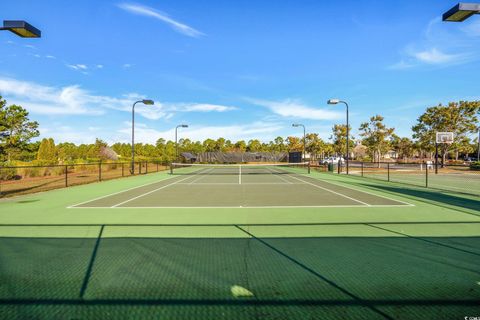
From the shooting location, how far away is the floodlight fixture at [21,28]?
7.52 meters

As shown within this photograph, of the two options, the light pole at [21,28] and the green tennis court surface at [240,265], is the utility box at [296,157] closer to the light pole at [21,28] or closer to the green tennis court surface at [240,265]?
the green tennis court surface at [240,265]

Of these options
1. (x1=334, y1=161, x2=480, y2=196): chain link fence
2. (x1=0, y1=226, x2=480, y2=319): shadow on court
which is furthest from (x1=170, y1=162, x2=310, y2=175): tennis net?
(x1=0, y1=226, x2=480, y2=319): shadow on court

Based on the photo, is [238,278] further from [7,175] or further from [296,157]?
[296,157]

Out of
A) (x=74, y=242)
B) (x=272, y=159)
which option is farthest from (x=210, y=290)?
(x=272, y=159)

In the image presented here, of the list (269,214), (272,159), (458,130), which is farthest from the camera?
(272,159)

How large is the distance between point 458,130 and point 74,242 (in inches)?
2119

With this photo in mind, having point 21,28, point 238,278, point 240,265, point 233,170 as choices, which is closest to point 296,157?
point 233,170

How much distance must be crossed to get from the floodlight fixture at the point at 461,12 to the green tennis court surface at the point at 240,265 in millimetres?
5144

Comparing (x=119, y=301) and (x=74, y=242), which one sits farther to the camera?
(x=74, y=242)

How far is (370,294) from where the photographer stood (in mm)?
3852

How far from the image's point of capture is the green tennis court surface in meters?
3.55

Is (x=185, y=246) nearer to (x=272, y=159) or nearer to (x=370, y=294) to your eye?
(x=370, y=294)

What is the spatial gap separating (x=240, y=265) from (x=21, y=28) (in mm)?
8127

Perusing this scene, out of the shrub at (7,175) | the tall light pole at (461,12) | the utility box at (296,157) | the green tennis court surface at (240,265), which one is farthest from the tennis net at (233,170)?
the tall light pole at (461,12)
